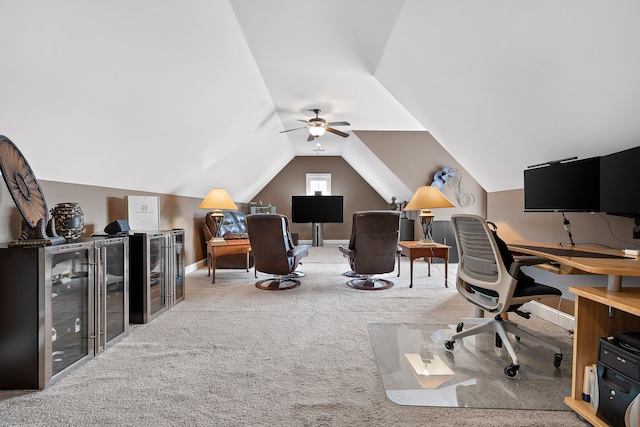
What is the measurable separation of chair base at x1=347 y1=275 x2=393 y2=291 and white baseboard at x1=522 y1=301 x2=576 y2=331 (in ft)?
5.22

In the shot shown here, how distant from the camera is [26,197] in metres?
2.02

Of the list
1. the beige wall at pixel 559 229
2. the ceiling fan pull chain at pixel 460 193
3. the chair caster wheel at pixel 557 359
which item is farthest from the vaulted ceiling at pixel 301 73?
Result: the ceiling fan pull chain at pixel 460 193

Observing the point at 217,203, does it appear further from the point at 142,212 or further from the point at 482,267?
the point at 482,267

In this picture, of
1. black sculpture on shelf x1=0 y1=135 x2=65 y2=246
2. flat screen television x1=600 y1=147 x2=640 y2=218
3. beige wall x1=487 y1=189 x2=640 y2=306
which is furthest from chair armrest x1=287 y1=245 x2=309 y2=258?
flat screen television x1=600 y1=147 x2=640 y2=218

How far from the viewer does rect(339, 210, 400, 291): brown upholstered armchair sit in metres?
3.89

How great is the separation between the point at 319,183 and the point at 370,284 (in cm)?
572

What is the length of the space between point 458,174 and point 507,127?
11.9ft

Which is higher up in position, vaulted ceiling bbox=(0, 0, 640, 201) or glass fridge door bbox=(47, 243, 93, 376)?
vaulted ceiling bbox=(0, 0, 640, 201)

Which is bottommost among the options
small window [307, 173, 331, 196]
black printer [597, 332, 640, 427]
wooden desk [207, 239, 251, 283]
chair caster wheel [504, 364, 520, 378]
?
chair caster wheel [504, 364, 520, 378]

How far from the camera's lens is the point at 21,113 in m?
1.96

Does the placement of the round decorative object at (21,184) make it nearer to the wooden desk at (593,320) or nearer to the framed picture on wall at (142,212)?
the framed picture on wall at (142,212)

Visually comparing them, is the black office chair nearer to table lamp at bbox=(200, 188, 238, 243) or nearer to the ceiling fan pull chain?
table lamp at bbox=(200, 188, 238, 243)

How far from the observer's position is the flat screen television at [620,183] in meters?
1.98

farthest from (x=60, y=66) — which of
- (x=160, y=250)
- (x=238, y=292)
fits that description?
(x=238, y=292)
